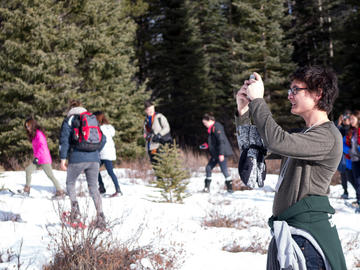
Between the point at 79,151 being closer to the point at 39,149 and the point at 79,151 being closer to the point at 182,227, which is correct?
the point at 182,227

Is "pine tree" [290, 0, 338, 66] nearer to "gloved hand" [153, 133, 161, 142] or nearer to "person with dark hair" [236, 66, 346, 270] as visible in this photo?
"gloved hand" [153, 133, 161, 142]

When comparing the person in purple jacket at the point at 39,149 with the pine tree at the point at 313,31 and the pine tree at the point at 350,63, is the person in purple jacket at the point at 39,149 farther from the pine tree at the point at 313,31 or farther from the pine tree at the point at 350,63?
the pine tree at the point at 313,31

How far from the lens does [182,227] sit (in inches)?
210

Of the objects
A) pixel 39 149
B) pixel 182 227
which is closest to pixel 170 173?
pixel 182 227

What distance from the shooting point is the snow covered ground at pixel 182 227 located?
4.08m

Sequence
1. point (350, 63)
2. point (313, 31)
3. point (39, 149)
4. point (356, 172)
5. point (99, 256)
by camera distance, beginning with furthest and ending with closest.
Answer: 1. point (313, 31)
2. point (350, 63)
3. point (39, 149)
4. point (356, 172)
5. point (99, 256)

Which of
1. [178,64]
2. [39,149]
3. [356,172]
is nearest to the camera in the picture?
[356,172]

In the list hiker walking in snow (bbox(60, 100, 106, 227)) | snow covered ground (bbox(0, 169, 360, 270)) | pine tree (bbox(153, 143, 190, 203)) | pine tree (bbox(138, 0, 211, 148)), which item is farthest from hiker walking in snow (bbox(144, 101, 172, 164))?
pine tree (bbox(138, 0, 211, 148))

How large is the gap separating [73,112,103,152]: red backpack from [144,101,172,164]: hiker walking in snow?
130 inches

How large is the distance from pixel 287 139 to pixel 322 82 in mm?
412

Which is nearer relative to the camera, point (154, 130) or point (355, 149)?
point (355, 149)

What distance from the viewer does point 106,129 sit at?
28.2ft

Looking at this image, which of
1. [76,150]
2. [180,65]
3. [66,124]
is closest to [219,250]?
[76,150]

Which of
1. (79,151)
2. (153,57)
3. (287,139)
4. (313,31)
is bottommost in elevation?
(79,151)
